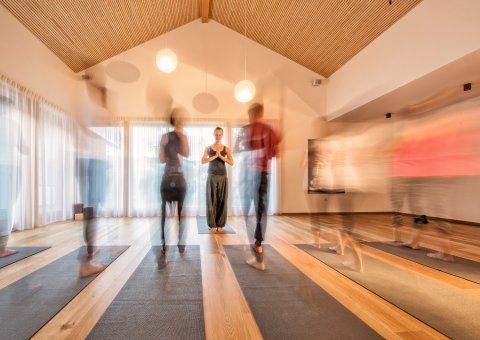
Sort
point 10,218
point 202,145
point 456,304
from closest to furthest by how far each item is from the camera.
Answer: point 456,304, point 10,218, point 202,145

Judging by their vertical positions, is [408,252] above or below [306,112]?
below

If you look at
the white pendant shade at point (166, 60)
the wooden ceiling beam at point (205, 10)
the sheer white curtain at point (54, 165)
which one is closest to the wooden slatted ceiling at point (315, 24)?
the wooden ceiling beam at point (205, 10)

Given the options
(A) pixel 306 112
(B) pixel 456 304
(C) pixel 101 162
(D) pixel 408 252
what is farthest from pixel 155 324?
(A) pixel 306 112

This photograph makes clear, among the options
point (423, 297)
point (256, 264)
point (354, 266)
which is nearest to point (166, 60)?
point (256, 264)

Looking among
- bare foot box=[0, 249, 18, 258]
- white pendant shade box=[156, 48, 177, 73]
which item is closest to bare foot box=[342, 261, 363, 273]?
white pendant shade box=[156, 48, 177, 73]

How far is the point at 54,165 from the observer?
547cm

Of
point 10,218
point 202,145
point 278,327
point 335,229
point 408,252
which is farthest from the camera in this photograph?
point 202,145

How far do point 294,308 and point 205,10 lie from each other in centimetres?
628

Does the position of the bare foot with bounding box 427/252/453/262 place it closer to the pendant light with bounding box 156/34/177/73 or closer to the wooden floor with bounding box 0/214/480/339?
the wooden floor with bounding box 0/214/480/339

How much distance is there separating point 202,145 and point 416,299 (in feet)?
18.1

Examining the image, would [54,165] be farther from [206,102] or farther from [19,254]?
[206,102]

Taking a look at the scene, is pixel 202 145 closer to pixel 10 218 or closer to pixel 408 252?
pixel 10 218

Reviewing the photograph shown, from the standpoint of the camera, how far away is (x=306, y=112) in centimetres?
716

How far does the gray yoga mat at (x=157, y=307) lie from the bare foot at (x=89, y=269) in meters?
0.30
